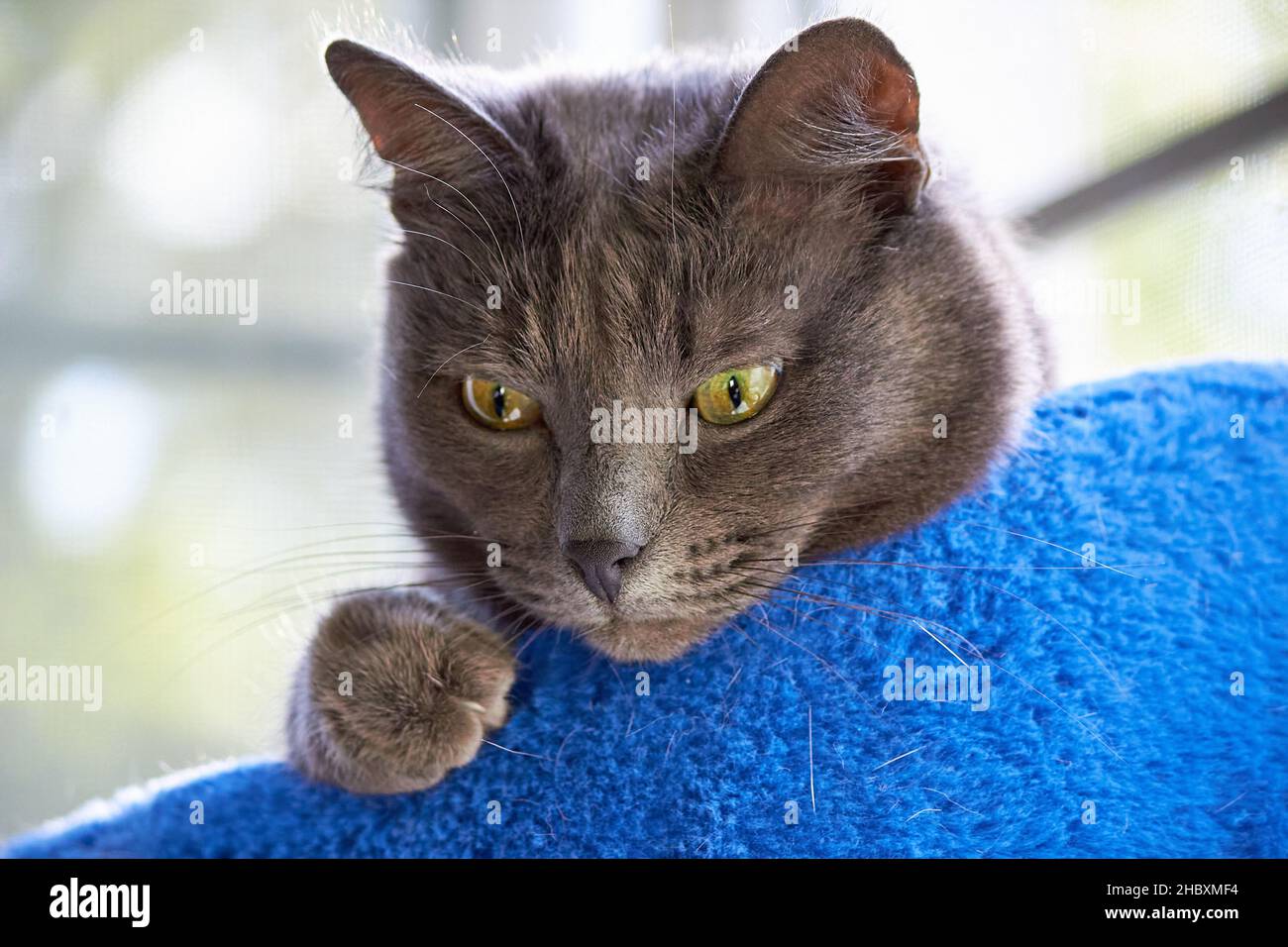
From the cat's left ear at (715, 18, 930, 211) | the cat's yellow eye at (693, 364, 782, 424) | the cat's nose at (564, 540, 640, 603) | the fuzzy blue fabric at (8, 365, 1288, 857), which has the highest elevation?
the cat's left ear at (715, 18, 930, 211)

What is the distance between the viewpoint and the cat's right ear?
3.64 ft

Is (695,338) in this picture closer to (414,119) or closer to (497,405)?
(497,405)

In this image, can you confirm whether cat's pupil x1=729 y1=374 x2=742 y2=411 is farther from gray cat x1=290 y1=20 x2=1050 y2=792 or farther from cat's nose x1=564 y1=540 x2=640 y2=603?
cat's nose x1=564 y1=540 x2=640 y2=603

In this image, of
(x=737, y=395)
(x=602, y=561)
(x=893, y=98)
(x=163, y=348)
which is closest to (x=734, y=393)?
(x=737, y=395)

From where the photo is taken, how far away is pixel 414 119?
1182 mm

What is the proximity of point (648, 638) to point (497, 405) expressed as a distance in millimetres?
317

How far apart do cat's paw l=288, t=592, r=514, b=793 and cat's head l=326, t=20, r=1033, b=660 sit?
0.08 m

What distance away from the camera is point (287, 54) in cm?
233

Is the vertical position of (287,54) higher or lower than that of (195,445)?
higher

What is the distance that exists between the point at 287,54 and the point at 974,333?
1864 mm

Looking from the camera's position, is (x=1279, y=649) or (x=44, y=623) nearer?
(x=1279, y=649)

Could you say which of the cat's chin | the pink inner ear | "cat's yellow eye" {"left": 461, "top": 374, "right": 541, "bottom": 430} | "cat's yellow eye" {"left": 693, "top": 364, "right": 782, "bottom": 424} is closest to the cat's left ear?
the pink inner ear

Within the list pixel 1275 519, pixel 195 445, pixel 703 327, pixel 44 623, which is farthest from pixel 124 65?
pixel 1275 519
